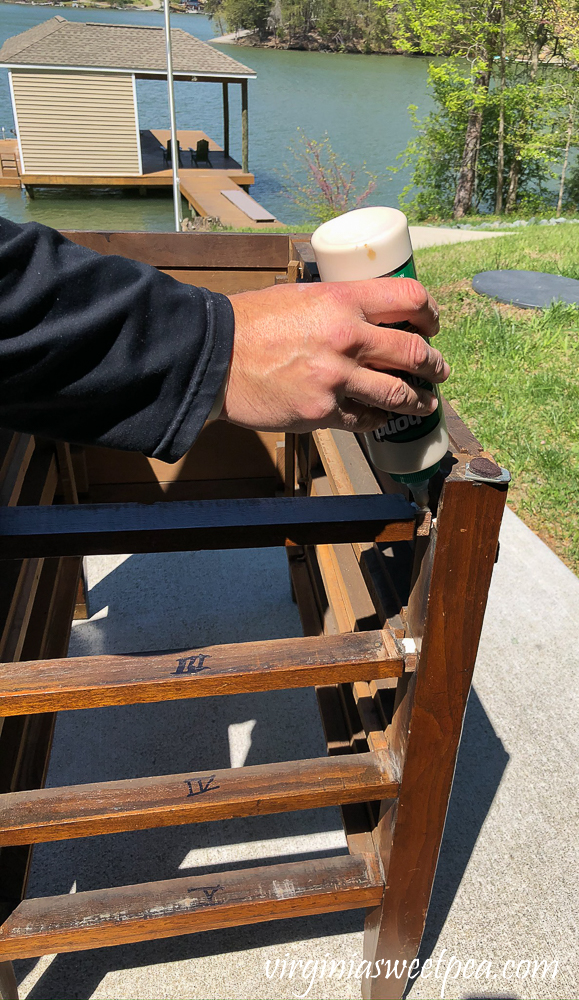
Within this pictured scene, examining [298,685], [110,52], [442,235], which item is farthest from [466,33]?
[298,685]

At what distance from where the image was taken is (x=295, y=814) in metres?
2.56

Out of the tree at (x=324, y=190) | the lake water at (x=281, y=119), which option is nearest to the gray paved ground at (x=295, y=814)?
the tree at (x=324, y=190)

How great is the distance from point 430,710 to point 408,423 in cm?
61

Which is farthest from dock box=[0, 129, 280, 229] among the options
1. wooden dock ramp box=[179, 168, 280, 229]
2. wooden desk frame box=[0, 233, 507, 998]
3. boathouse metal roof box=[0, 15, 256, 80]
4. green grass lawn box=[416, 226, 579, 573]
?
wooden desk frame box=[0, 233, 507, 998]

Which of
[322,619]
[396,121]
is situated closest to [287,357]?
[322,619]

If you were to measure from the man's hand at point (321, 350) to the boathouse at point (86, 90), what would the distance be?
21.9 metres

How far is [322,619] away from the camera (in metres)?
2.64

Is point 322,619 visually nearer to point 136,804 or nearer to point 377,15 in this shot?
point 136,804

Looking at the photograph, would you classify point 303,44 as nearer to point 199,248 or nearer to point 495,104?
point 495,104

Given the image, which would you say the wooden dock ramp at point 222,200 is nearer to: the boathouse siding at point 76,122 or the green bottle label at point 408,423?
the boathouse siding at point 76,122

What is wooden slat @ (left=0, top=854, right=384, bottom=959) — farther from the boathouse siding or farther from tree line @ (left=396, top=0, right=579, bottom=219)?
the boathouse siding

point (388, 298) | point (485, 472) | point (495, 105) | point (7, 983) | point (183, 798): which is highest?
point (388, 298)

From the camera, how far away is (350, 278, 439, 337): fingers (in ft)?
3.32

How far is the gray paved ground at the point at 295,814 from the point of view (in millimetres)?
2055
